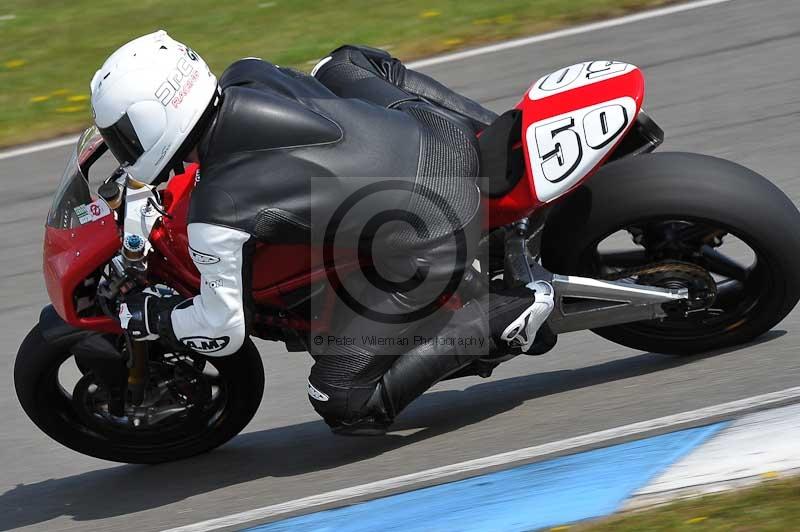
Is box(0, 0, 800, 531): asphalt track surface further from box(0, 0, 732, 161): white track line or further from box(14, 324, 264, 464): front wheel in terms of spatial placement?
box(0, 0, 732, 161): white track line

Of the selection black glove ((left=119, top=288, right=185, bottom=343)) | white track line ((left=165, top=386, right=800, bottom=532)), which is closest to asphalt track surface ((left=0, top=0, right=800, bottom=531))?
white track line ((left=165, top=386, right=800, bottom=532))

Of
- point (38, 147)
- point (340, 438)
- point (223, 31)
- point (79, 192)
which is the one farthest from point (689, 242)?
point (223, 31)

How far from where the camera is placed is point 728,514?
127 inches

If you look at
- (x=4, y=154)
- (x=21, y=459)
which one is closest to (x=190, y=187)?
(x=21, y=459)

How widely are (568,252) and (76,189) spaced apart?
1712mm

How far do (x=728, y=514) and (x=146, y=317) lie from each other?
6.26 ft

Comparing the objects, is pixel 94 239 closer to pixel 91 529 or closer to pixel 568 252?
pixel 91 529

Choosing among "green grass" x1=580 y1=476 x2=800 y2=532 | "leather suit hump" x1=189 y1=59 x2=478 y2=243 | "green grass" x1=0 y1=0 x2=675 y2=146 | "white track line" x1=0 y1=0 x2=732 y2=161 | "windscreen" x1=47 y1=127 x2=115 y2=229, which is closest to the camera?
"green grass" x1=580 y1=476 x2=800 y2=532

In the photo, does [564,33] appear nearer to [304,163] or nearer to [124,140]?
[304,163]

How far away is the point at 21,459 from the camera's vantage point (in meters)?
4.72

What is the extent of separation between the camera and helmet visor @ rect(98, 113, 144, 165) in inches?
144

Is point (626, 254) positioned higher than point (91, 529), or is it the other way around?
point (626, 254)

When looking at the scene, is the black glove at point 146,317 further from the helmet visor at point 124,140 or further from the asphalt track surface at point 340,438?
the asphalt track surface at point 340,438

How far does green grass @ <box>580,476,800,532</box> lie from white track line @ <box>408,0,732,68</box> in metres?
5.24
